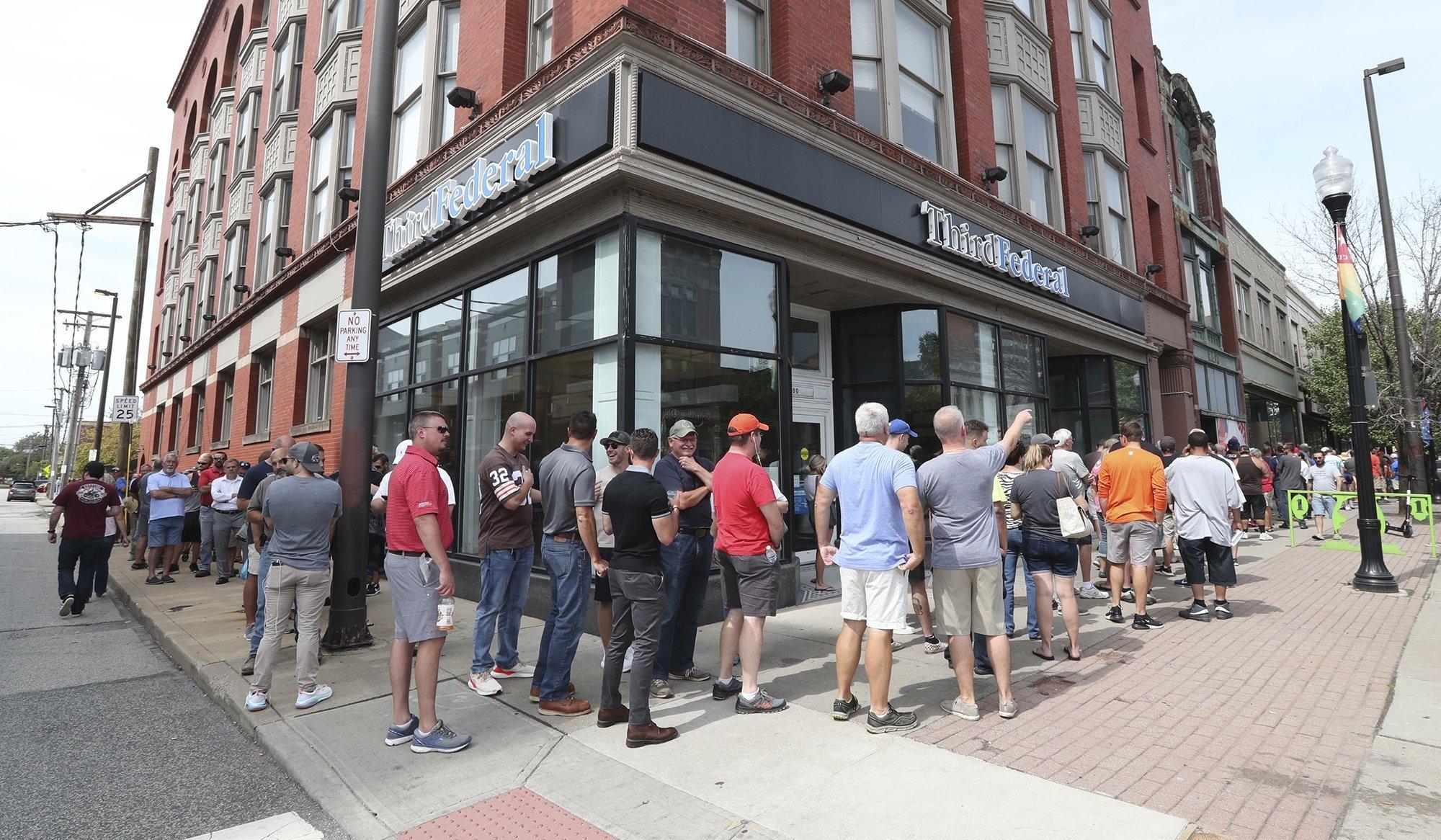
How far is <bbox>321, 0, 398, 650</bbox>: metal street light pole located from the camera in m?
6.18

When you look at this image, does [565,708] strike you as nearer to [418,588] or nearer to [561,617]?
[561,617]

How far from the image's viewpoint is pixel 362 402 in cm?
626

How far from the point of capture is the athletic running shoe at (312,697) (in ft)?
15.8

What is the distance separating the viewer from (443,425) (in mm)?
4473

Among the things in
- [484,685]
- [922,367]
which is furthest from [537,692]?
[922,367]

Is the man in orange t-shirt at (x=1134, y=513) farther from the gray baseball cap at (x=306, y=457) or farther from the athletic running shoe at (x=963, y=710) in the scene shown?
the gray baseball cap at (x=306, y=457)

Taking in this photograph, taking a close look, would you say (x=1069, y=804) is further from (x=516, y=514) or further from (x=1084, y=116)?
(x=1084, y=116)

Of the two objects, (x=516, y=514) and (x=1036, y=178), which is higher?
(x=1036, y=178)

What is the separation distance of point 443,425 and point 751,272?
4884mm

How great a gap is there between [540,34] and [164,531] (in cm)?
942

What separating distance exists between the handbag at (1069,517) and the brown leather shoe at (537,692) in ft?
13.3

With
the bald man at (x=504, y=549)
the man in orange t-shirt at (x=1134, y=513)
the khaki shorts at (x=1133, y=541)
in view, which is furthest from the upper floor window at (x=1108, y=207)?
the bald man at (x=504, y=549)

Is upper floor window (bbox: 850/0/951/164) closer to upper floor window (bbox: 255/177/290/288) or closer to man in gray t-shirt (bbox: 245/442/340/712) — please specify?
man in gray t-shirt (bbox: 245/442/340/712)

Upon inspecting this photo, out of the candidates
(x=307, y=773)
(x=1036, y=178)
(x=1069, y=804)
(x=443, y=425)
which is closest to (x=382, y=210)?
(x=443, y=425)
